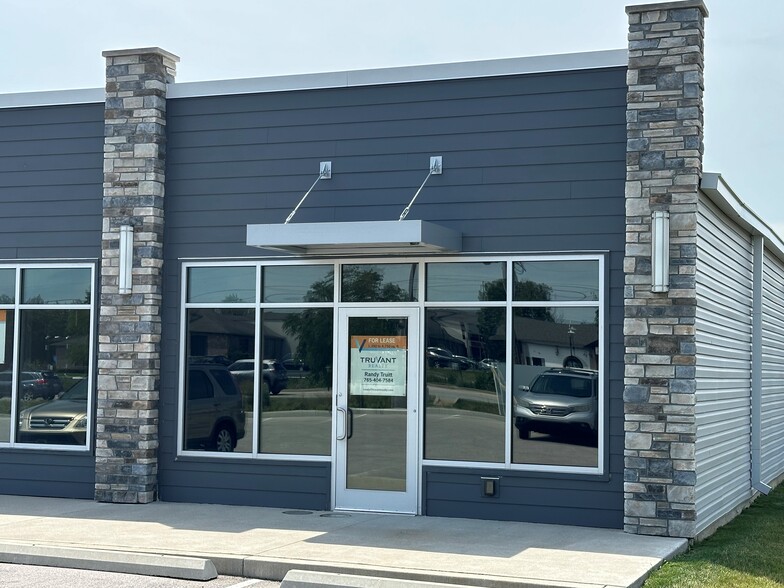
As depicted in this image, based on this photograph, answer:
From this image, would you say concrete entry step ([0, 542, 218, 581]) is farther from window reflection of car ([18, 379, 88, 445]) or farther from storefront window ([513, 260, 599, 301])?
storefront window ([513, 260, 599, 301])

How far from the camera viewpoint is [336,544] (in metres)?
10.3

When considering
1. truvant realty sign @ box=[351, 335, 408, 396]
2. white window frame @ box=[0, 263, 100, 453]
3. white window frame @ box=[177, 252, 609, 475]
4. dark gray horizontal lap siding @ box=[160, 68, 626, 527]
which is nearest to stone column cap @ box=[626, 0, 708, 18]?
dark gray horizontal lap siding @ box=[160, 68, 626, 527]

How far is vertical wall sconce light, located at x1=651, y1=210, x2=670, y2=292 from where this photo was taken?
11.0 meters

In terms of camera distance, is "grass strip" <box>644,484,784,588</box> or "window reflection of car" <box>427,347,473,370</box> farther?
"window reflection of car" <box>427,347,473,370</box>

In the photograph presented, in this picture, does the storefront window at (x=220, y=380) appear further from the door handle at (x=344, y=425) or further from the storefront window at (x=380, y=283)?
the storefront window at (x=380, y=283)

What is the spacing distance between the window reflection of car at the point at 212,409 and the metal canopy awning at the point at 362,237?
1882mm

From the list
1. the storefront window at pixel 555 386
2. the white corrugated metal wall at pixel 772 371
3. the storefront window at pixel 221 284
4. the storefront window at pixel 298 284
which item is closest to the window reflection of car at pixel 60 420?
the storefront window at pixel 221 284

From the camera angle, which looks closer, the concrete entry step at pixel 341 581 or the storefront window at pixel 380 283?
the concrete entry step at pixel 341 581

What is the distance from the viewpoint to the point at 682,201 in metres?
11.1

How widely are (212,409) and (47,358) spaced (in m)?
2.36

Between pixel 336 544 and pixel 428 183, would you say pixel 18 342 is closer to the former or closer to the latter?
pixel 428 183

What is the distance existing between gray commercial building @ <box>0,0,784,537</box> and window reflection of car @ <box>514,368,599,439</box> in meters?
0.03

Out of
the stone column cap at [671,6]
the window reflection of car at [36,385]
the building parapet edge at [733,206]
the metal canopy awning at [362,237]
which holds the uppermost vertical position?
the stone column cap at [671,6]

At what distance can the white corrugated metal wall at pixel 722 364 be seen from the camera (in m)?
11.5
